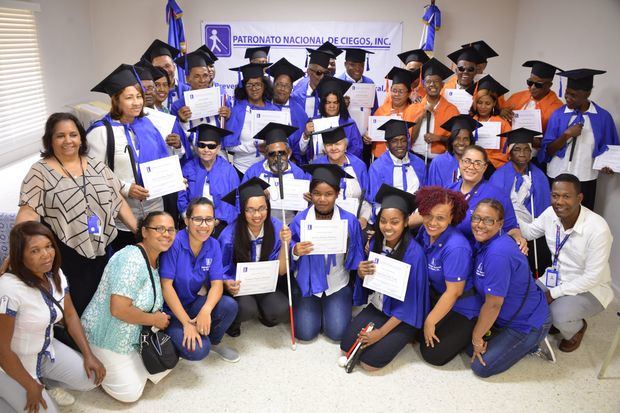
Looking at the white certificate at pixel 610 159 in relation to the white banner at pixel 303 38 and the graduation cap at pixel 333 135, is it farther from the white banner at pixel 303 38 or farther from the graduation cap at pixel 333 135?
the white banner at pixel 303 38

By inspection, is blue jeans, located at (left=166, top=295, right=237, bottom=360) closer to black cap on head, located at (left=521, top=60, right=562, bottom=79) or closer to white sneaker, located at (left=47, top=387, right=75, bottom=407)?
white sneaker, located at (left=47, top=387, right=75, bottom=407)

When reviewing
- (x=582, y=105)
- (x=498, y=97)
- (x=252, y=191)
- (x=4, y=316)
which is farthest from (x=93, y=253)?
(x=582, y=105)

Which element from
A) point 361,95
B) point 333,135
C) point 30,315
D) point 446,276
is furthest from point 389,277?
point 361,95

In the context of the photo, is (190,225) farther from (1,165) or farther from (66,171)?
(1,165)

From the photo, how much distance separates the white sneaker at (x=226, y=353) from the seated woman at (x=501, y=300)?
5.31 ft

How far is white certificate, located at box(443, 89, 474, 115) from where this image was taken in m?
4.55

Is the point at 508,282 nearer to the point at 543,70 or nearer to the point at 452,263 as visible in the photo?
the point at 452,263

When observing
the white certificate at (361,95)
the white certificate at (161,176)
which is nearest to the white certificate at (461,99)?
the white certificate at (361,95)

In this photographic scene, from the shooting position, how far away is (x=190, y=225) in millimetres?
3064

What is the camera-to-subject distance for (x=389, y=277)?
3.15 m

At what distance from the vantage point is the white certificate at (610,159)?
399 centimetres

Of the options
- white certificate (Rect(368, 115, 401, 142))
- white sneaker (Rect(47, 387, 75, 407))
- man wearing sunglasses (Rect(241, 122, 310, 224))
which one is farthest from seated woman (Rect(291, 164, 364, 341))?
white sneaker (Rect(47, 387, 75, 407))

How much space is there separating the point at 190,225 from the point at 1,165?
3.28 metres

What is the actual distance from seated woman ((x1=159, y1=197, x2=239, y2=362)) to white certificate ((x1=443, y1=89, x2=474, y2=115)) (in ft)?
8.87
